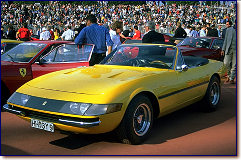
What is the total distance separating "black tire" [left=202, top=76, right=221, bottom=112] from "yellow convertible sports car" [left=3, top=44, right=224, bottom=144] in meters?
0.26

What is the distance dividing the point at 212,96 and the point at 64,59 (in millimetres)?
3081

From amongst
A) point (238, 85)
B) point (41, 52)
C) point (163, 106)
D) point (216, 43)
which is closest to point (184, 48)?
point (216, 43)

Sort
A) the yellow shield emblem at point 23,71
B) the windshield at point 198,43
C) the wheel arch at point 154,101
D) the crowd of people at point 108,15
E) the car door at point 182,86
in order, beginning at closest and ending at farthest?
the wheel arch at point 154,101 < the car door at point 182,86 < the yellow shield emblem at point 23,71 < the windshield at point 198,43 < the crowd of people at point 108,15

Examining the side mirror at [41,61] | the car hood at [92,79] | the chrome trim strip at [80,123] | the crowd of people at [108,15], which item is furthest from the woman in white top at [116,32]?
the crowd of people at [108,15]

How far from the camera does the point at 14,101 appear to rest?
3.83 metres

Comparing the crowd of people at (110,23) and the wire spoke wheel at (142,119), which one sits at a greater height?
the crowd of people at (110,23)

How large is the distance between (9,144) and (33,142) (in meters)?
0.31

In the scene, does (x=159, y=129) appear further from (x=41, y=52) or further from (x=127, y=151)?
(x=41, y=52)

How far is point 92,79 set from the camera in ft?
12.9

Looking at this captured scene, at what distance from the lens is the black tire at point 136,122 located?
142 inches

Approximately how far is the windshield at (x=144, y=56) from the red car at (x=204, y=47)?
4893mm

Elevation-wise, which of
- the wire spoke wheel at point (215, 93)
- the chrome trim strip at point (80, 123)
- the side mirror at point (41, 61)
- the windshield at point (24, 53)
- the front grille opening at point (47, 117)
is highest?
the windshield at point (24, 53)

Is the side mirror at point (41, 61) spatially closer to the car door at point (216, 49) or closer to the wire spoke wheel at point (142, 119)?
the wire spoke wheel at point (142, 119)

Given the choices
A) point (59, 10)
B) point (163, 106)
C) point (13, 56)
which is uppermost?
point (59, 10)
